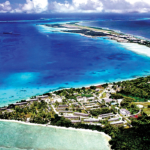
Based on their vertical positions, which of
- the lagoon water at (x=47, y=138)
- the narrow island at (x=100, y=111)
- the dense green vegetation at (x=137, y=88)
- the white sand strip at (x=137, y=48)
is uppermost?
the white sand strip at (x=137, y=48)

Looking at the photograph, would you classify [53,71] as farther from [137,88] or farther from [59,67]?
[137,88]

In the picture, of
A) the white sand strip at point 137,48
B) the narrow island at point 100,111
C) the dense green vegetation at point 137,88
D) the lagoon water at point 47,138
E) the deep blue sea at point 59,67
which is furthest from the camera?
the white sand strip at point 137,48

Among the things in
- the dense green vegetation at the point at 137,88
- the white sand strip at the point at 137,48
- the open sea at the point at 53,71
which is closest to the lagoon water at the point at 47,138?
the open sea at the point at 53,71

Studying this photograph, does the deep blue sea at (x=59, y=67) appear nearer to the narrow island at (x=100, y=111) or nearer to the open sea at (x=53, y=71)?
the open sea at (x=53, y=71)

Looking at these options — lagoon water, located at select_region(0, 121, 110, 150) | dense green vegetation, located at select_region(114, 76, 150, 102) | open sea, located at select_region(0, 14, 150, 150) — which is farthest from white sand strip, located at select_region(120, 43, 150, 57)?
lagoon water, located at select_region(0, 121, 110, 150)

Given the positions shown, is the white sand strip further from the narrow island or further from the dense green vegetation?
the narrow island

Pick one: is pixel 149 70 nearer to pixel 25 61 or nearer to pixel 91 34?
pixel 25 61
